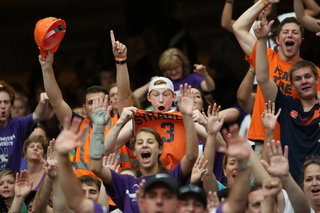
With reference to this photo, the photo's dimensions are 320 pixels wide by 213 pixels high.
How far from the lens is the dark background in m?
8.30

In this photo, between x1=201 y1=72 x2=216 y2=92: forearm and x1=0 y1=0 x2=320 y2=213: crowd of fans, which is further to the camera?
x1=201 y1=72 x2=216 y2=92: forearm

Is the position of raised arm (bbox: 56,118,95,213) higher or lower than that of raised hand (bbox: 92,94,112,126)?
lower


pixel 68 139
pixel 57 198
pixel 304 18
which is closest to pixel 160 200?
pixel 68 139

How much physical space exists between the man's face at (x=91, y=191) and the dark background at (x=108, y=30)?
386 centimetres

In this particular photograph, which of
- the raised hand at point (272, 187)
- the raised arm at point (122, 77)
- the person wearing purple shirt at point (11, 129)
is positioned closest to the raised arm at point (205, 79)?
the raised arm at point (122, 77)

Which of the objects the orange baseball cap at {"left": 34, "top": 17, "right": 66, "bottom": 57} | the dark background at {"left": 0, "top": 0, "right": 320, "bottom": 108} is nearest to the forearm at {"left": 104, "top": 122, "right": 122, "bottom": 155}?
the orange baseball cap at {"left": 34, "top": 17, "right": 66, "bottom": 57}

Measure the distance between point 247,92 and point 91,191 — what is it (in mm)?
2488

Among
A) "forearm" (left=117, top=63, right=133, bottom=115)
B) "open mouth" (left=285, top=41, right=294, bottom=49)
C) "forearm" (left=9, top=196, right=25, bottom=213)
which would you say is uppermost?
"open mouth" (left=285, top=41, right=294, bottom=49)

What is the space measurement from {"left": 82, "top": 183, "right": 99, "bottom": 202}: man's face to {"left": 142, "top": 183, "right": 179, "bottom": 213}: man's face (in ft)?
4.31

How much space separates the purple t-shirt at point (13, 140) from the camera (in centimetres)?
588

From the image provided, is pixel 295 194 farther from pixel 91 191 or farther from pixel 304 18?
pixel 304 18

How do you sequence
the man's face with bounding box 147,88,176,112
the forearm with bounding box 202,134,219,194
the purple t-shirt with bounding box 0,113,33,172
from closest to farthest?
the forearm with bounding box 202,134,219,194 → the man's face with bounding box 147,88,176,112 → the purple t-shirt with bounding box 0,113,33,172

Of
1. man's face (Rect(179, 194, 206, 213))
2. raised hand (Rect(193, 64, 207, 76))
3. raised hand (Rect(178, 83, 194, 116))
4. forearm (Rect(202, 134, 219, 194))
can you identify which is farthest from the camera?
raised hand (Rect(193, 64, 207, 76))

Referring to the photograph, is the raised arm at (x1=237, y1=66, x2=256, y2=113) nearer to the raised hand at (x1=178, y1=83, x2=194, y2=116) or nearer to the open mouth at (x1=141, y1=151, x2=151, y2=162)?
the raised hand at (x1=178, y1=83, x2=194, y2=116)
